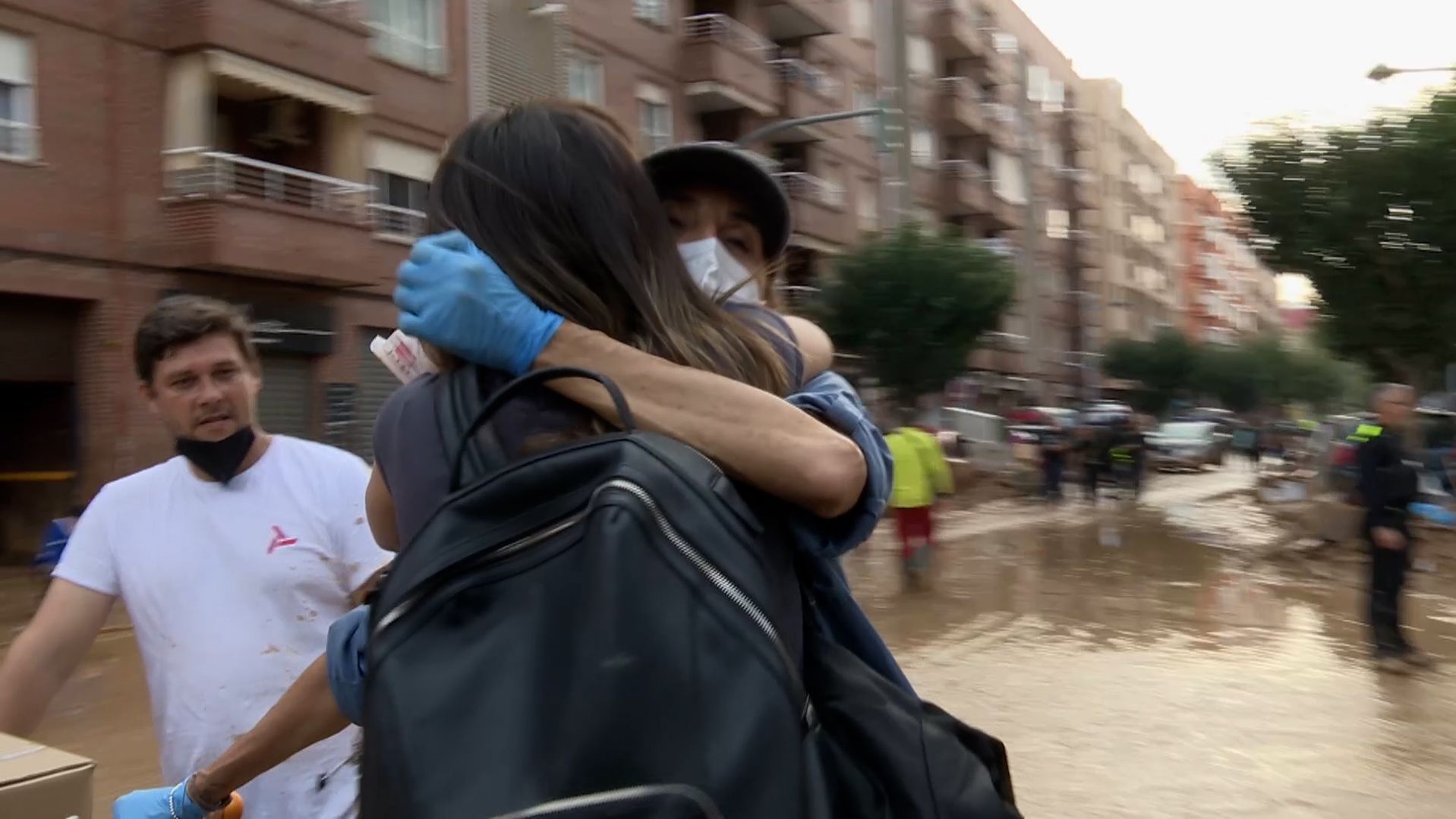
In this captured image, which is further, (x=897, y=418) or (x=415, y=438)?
(x=897, y=418)

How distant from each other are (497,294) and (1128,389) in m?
54.8

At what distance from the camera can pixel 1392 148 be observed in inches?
743

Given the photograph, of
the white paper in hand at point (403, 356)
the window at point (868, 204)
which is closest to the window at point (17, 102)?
the white paper in hand at point (403, 356)

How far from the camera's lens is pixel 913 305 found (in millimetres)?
27438

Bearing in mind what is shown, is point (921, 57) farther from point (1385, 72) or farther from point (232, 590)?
point (232, 590)

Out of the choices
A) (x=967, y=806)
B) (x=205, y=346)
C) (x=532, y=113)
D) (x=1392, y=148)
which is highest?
(x=1392, y=148)

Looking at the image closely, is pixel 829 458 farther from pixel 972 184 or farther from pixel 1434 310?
pixel 972 184

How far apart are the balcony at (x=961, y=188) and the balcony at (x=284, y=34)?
25.5 meters

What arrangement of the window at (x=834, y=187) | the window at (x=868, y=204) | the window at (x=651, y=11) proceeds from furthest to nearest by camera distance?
the window at (x=868, y=204), the window at (x=834, y=187), the window at (x=651, y=11)

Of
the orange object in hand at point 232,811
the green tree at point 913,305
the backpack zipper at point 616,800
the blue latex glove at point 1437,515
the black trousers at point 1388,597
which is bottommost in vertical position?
the blue latex glove at point 1437,515

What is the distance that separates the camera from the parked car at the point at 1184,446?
36938mm

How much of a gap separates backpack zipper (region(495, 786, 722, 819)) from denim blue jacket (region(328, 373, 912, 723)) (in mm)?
358

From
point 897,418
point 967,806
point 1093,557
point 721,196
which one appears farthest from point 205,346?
point 897,418

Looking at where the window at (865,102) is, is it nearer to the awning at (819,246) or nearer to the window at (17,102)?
the awning at (819,246)
